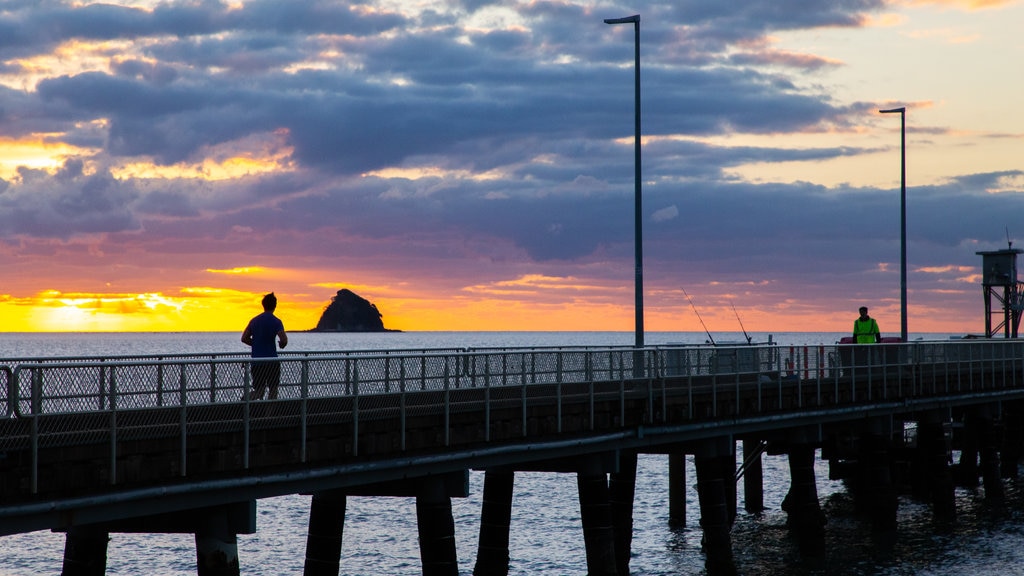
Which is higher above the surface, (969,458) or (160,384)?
(160,384)

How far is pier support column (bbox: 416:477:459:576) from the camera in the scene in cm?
1912

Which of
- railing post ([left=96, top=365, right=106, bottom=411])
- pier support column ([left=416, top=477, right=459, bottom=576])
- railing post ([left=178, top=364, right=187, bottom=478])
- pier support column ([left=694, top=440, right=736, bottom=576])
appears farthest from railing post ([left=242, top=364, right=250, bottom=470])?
pier support column ([left=694, top=440, right=736, bottom=576])

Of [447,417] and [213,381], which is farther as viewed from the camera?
[447,417]

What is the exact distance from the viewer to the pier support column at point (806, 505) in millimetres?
30688

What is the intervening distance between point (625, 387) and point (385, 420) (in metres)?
8.33

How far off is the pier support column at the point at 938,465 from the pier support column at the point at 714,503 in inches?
463

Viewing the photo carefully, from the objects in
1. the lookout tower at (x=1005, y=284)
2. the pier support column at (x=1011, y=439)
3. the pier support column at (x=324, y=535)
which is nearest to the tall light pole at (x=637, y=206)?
the pier support column at (x=324, y=535)

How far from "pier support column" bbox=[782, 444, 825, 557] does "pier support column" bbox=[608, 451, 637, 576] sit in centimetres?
455

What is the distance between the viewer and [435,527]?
63.2 ft

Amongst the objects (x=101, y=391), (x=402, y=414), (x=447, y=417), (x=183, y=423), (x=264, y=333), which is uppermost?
(x=264, y=333)

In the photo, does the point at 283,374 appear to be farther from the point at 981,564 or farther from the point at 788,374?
the point at 981,564

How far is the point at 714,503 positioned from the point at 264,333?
12.6 metres

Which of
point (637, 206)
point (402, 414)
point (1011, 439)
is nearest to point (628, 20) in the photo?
point (637, 206)

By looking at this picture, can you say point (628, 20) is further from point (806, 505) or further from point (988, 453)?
point (988, 453)
